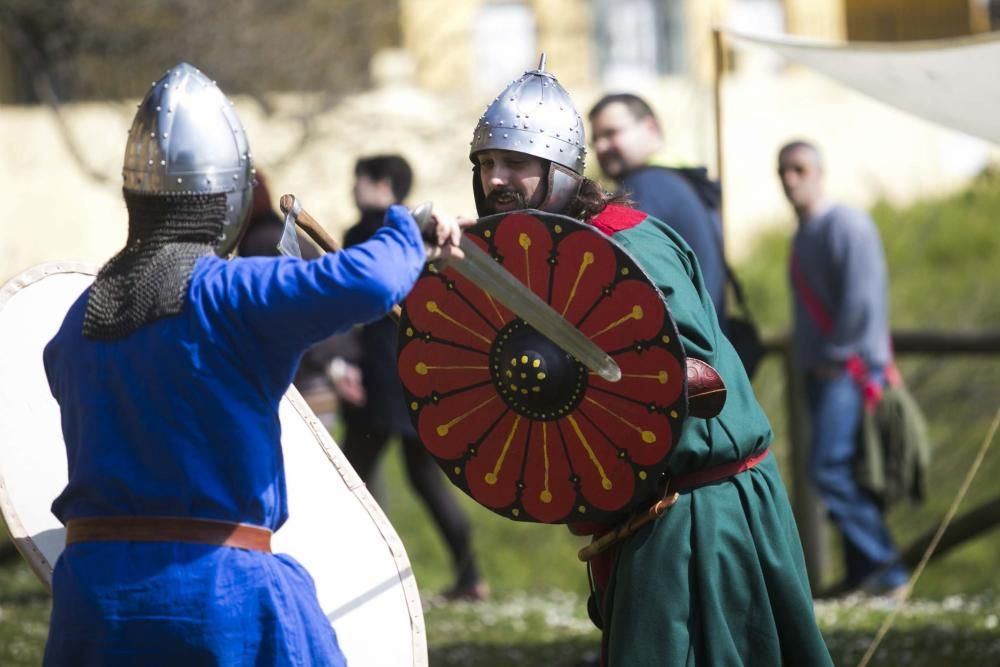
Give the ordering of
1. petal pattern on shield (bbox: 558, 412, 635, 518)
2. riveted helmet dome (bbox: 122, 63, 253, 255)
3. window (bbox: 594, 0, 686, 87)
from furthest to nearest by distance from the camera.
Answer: window (bbox: 594, 0, 686, 87), petal pattern on shield (bbox: 558, 412, 635, 518), riveted helmet dome (bbox: 122, 63, 253, 255)

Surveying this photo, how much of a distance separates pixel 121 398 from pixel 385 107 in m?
12.5

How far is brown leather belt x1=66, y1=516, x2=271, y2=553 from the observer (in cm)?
297

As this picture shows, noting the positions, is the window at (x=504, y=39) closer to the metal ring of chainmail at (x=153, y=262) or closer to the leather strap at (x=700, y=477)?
the leather strap at (x=700, y=477)

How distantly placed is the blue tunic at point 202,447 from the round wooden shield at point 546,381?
22.2 inches

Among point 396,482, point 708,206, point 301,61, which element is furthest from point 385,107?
point 708,206

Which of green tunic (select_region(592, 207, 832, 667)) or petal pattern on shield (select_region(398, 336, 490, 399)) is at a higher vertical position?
petal pattern on shield (select_region(398, 336, 490, 399))

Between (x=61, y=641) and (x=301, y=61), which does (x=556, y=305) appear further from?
(x=301, y=61)

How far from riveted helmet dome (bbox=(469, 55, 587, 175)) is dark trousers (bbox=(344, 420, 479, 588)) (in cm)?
352

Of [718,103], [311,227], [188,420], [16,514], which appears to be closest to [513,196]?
[311,227]

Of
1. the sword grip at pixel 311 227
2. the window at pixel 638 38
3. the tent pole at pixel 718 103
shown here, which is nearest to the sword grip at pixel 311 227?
the sword grip at pixel 311 227

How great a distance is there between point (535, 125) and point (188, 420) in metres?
1.25

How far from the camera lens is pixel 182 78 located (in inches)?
124

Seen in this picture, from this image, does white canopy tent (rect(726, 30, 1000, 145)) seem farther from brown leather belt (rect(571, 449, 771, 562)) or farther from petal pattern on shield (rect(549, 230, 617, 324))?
petal pattern on shield (rect(549, 230, 617, 324))

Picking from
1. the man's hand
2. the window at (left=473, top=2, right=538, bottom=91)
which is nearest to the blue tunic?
the man's hand
